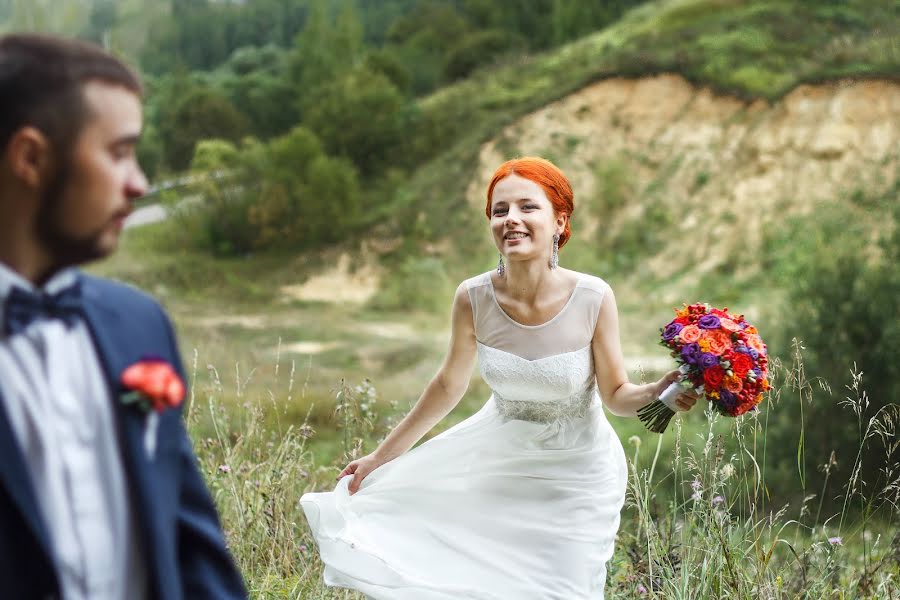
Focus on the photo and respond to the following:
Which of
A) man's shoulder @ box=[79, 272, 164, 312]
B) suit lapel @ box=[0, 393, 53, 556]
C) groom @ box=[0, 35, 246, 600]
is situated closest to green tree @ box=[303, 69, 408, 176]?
man's shoulder @ box=[79, 272, 164, 312]

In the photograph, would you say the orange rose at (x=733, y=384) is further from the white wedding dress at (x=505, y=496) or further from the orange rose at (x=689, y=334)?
the white wedding dress at (x=505, y=496)

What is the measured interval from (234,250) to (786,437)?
14.7 meters

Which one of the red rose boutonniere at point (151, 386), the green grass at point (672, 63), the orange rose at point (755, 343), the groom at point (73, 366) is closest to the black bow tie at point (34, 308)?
the groom at point (73, 366)

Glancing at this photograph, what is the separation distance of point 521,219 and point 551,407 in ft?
1.99

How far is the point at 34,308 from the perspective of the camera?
1315 mm

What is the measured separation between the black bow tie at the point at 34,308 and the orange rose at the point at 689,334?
1.75 meters

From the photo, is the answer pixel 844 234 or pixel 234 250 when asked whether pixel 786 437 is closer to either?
pixel 844 234

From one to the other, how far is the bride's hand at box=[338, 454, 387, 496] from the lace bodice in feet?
1.51

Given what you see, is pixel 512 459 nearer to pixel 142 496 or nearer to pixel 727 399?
pixel 727 399

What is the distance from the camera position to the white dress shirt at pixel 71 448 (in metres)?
1.29

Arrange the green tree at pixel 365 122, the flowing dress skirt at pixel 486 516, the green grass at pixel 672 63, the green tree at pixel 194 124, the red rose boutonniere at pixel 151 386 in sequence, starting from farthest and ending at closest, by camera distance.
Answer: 1. the green tree at pixel 194 124
2. the green tree at pixel 365 122
3. the green grass at pixel 672 63
4. the flowing dress skirt at pixel 486 516
5. the red rose boutonniere at pixel 151 386

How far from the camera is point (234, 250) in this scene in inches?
888

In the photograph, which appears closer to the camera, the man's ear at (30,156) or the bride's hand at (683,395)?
the man's ear at (30,156)

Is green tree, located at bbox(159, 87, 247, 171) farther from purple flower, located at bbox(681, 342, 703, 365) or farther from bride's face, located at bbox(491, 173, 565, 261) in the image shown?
purple flower, located at bbox(681, 342, 703, 365)
